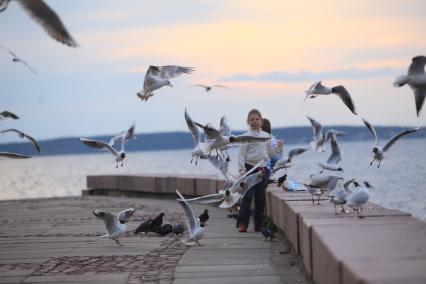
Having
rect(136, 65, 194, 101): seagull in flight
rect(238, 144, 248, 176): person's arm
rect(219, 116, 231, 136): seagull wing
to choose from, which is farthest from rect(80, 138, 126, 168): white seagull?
rect(238, 144, 248, 176): person's arm

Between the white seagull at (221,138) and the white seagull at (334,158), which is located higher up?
the white seagull at (221,138)

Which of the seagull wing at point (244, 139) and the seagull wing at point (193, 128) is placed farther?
the seagull wing at point (193, 128)

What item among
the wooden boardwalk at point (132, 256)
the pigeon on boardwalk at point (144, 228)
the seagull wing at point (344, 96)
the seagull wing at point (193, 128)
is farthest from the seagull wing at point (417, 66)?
the pigeon on boardwalk at point (144, 228)

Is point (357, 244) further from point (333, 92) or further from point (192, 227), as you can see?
point (333, 92)

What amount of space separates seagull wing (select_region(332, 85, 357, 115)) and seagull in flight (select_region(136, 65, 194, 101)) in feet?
6.71

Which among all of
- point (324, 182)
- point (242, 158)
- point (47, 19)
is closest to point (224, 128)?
point (242, 158)

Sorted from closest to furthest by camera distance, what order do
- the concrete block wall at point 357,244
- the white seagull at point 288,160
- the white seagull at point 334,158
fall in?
the concrete block wall at point 357,244 < the white seagull at point 334,158 < the white seagull at point 288,160

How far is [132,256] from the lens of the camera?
8875 millimetres

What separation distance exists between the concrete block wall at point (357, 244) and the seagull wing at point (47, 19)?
9.48ft

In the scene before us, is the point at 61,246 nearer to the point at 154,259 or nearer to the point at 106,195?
the point at 154,259

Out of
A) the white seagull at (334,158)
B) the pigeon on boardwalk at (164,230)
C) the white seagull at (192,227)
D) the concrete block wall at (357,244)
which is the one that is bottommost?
the pigeon on boardwalk at (164,230)

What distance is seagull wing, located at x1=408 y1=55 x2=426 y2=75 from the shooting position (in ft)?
29.8

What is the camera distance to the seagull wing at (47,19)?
7.87 m

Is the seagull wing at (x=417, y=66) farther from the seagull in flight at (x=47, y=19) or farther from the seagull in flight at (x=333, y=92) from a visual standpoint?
the seagull in flight at (x=47, y=19)
